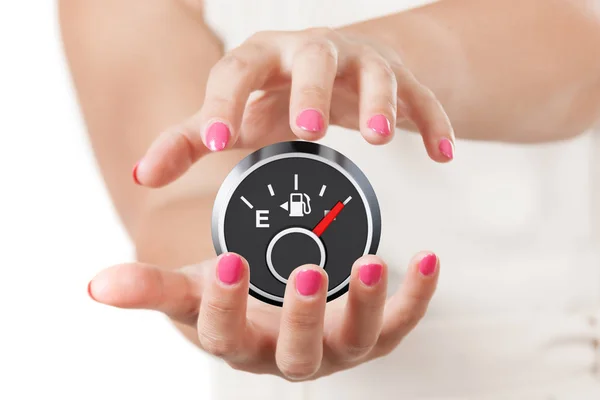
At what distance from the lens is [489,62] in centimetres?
132

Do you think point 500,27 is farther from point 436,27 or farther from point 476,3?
point 436,27

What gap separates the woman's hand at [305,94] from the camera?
2.37ft

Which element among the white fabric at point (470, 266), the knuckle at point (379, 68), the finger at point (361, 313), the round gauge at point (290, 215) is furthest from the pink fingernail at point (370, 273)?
the white fabric at point (470, 266)

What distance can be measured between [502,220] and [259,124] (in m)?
0.76

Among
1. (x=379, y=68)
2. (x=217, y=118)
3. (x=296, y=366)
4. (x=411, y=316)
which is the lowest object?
(x=296, y=366)

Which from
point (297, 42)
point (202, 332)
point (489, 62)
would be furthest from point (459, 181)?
point (202, 332)

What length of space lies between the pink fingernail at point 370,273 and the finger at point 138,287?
0.21m

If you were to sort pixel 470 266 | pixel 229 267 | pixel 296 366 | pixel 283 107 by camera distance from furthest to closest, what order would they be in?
pixel 470 266, pixel 283 107, pixel 296 366, pixel 229 267

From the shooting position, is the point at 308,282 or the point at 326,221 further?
the point at 326,221

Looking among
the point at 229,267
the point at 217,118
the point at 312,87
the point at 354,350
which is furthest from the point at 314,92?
the point at 354,350

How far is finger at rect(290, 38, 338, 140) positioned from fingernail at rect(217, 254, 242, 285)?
0.15 m

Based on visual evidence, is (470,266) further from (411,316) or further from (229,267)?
(229,267)

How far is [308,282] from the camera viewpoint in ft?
2.19

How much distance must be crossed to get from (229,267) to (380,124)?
22 centimetres
